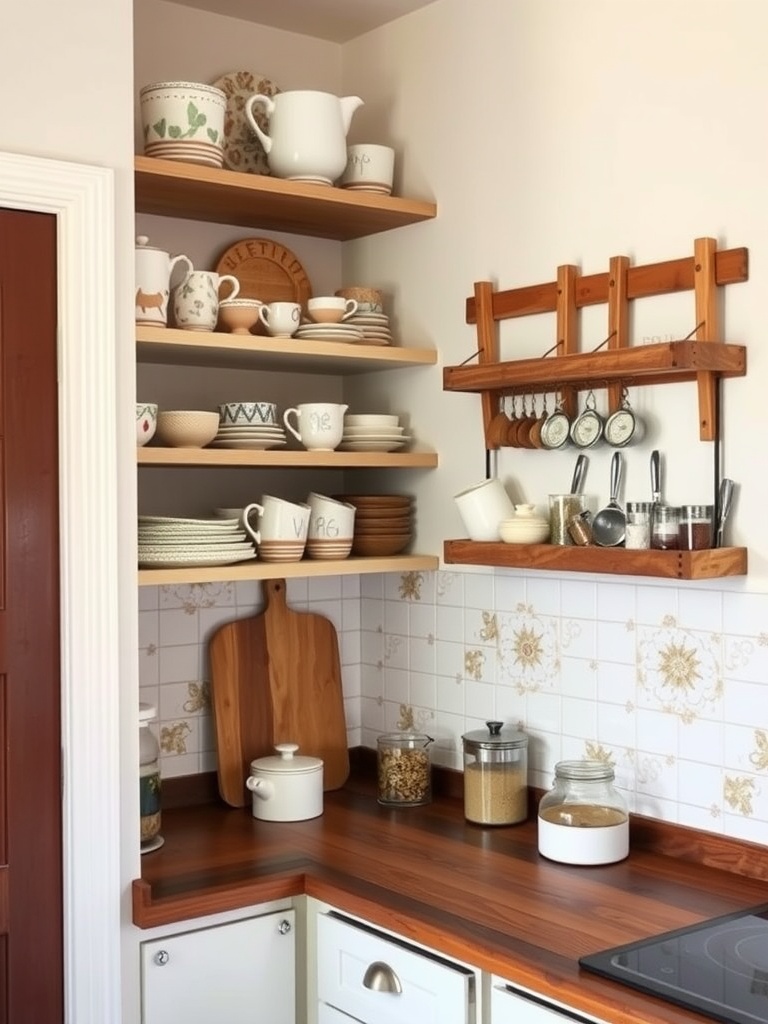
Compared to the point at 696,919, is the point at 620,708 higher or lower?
higher

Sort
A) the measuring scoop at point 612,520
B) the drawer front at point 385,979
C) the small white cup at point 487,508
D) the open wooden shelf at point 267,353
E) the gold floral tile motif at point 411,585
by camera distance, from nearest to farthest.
A: the drawer front at point 385,979 → the measuring scoop at point 612,520 → the open wooden shelf at point 267,353 → the small white cup at point 487,508 → the gold floral tile motif at point 411,585

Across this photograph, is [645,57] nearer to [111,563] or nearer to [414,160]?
[414,160]

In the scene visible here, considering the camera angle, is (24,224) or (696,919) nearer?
(696,919)

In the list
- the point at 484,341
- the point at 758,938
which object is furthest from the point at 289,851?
the point at 484,341

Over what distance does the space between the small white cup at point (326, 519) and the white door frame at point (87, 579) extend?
22.3 inches

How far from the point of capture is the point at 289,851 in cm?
249

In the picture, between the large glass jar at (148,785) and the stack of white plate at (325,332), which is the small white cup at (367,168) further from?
the large glass jar at (148,785)

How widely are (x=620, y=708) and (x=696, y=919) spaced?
1.65 feet

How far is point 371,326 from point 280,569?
0.60 meters

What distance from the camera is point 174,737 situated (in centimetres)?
282

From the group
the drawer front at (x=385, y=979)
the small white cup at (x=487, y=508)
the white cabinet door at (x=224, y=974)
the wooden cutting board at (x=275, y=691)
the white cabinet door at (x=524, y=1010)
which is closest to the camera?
the white cabinet door at (x=524, y=1010)

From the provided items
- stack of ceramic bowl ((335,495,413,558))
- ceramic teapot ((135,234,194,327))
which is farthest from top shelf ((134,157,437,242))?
stack of ceramic bowl ((335,495,413,558))

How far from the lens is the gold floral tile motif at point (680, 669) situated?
2.30m

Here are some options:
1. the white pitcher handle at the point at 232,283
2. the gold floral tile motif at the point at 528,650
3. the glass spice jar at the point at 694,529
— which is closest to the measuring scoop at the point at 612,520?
the glass spice jar at the point at 694,529
